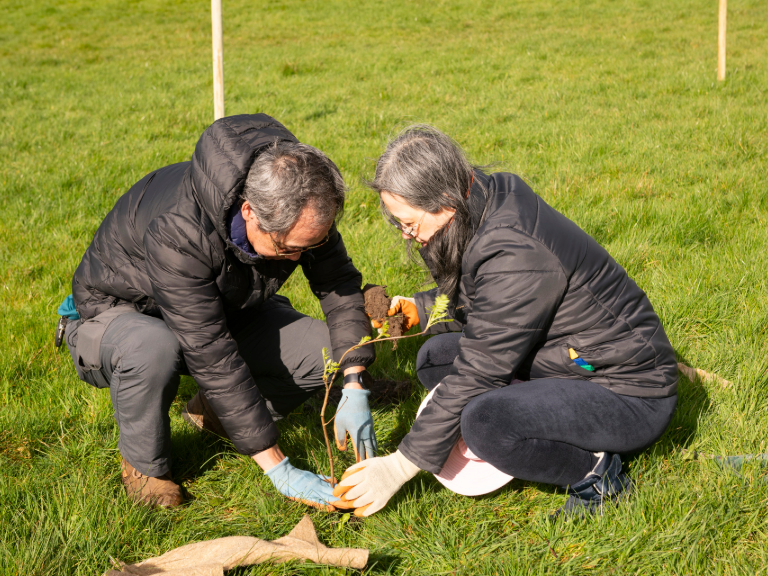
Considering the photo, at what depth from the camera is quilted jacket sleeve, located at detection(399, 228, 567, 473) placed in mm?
2238

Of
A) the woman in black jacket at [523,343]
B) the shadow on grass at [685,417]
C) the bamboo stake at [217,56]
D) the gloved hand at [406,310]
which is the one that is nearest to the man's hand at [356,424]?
the woman in black jacket at [523,343]

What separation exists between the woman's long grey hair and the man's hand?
2.67 feet

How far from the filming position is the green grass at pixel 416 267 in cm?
234

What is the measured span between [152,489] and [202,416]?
602 mm

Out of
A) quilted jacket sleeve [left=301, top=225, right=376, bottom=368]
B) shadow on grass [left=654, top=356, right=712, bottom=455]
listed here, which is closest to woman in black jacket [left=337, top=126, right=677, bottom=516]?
shadow on grass [left=654, top=356, right=712, bottom=455]

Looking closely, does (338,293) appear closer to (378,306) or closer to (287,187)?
(378,306)

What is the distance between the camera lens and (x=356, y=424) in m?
2.76

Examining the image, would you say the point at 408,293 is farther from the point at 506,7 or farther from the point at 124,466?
the point at 506,7

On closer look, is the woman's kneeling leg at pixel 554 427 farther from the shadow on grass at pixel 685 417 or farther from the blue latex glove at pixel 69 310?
the blue latex glove at pixel 69 310

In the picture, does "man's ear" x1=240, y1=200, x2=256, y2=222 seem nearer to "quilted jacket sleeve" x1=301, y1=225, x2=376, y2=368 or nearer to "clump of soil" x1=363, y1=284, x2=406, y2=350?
"quilted jacket sleeve" x1=301, y1=225, x2=376, y2=368

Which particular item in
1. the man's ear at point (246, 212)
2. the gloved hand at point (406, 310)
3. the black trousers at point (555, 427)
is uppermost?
the man's ear at point (246, 212)

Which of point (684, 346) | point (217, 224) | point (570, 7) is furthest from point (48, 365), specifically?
point (570, 7)

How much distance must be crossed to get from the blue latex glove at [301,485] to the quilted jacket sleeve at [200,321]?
0.14 m

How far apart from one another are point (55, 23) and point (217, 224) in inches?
864
